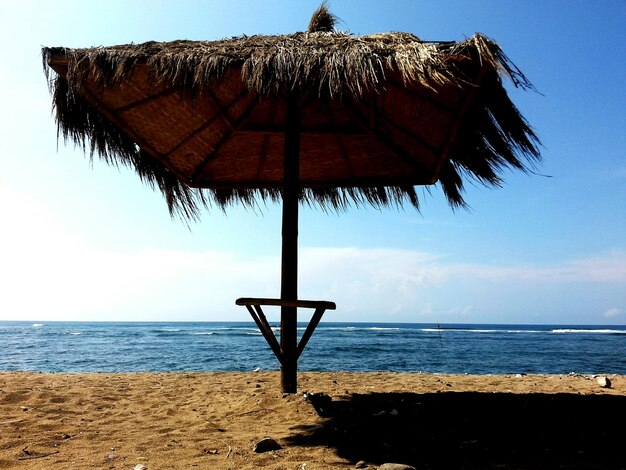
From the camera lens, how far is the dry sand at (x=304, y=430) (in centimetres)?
269

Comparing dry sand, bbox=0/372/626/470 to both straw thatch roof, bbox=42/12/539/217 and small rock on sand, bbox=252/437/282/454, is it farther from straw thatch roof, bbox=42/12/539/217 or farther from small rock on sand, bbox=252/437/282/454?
straw thatch roof, bbox=42/12/539/217

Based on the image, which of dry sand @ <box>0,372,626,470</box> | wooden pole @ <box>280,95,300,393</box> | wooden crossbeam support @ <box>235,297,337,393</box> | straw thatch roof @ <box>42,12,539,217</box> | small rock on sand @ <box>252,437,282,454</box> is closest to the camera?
dry sand @ <box>0,372,626,470</box>

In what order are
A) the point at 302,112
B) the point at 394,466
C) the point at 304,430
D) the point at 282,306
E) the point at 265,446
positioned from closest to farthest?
the point at 394,466, the point at 265,446, the point at 304,430, the point at 282,306, the point at 302,112

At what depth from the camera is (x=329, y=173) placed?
6074 mm

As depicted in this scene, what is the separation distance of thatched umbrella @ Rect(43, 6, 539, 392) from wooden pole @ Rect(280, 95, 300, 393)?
0.01 m

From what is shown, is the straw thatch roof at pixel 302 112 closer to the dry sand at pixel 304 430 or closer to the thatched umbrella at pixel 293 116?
the thatched umbrella at pixel 293 116

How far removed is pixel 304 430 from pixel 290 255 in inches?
65.3

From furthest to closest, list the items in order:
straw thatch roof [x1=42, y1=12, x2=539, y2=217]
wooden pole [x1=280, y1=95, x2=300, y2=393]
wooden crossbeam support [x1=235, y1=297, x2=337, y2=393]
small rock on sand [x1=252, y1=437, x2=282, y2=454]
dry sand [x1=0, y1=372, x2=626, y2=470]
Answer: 1. wooden pole [x1=280, y1=95, x2=300, y2=393]
2. wooden crossbeam support [x1=235, y1=297, x2=337, y2=393]
3. straw thatch roof [x1=42, y1=12, x2=539, y2=217]
4. small rock on sand [x1=252, y1=437, x2=282, y2=454]
5. dry sand [x1=0, y1=372, x2=626, y2=470]

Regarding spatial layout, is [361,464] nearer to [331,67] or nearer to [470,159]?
[331,67]

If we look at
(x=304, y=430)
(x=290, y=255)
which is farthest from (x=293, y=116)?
(x=304, y=430)

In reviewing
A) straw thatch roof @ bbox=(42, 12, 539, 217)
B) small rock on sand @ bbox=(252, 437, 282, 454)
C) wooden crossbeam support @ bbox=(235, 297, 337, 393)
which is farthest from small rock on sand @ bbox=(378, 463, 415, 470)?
straw thatch roof @ bbox=(42, 12, 539, 217)

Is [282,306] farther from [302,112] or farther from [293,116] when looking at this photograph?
[302,112]

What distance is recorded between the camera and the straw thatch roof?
3.48 meters

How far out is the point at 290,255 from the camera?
14.2ft
